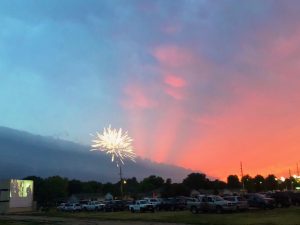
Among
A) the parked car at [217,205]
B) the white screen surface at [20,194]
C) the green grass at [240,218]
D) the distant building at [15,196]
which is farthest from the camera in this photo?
the white screen surface at [20,194]

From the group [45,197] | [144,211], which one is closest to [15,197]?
[144,211]

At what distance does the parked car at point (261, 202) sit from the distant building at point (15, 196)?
5418 cm

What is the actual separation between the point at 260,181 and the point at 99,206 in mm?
131845

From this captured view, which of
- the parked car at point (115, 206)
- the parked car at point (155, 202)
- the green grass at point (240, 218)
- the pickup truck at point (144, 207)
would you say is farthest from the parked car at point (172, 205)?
the green grass at point (240, 218)

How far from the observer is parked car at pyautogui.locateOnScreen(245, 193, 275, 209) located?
176ft

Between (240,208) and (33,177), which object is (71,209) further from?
(33,177)

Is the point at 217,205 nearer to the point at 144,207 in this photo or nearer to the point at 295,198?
the point at 144,207

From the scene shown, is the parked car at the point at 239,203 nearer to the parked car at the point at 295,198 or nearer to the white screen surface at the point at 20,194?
the parked car at the point at 295,198

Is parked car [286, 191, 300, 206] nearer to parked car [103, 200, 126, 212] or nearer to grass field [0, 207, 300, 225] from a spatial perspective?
grass field [0, 207, 300, 225]

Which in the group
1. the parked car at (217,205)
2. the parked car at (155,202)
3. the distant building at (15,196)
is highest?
the distant building at (15,196)

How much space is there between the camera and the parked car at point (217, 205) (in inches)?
1943

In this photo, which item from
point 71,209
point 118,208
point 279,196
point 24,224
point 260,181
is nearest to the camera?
point 24,224

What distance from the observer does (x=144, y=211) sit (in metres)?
61.6

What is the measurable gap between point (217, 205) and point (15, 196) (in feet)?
188
